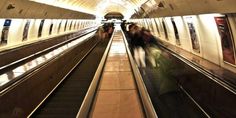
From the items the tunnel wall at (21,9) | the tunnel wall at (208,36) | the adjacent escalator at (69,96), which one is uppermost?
the tunnel wall at (21,9)

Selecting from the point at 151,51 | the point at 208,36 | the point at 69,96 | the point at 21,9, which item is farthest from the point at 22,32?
the point at 208,36

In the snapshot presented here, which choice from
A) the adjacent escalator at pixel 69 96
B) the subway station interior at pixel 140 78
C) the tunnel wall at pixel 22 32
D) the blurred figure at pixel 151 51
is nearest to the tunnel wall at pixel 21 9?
the subway station interior at pixel 140 78

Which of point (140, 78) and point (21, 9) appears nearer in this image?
point (140, 78)

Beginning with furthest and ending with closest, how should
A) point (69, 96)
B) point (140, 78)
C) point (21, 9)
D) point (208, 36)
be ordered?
1. point (21, 9)
2. point (208, 36)
3. point (69, 96)
4. point (140, 78)

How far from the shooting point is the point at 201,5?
29.4ft

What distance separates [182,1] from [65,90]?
5232mm

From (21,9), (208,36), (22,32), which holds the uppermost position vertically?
(21,9)

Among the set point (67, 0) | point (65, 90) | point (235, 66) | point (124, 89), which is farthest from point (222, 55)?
point (67, 0)

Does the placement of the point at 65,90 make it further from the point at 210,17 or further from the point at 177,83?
the point at 210,17

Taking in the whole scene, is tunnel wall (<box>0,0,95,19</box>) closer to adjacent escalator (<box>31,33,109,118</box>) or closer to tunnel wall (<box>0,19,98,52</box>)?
tunnel wall (<box>0,19,98,52</box>)

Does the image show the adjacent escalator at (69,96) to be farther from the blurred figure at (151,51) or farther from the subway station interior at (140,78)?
the blurred figure at (151,51)

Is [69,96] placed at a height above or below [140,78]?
below

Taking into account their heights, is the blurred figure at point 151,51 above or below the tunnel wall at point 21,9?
below

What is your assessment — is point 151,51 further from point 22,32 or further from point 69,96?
point 69,96
